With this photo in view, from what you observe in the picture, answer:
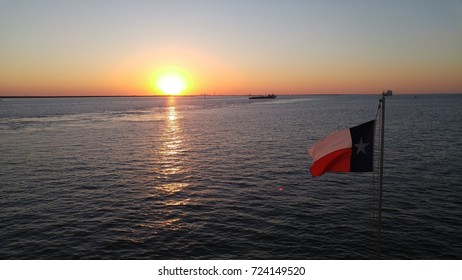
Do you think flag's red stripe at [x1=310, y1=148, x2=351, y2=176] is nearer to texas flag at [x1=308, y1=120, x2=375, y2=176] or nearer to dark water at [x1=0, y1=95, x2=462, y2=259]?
texas flag at [x1=308, y1=120, x2=375, y2=176]

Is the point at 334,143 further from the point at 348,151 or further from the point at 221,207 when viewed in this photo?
the point at 221,207

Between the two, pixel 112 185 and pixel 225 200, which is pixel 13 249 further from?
pixel 225 200

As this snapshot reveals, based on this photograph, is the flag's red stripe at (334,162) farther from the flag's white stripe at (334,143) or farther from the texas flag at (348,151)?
the flag's white stripe at (334,143)

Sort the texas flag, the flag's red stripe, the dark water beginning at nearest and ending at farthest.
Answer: the texas flag
the flag's red stripe
the dark water

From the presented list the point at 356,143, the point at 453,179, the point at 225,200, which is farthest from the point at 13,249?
the point at 453,179

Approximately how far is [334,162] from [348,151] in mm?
743

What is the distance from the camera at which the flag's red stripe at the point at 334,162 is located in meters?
13.6

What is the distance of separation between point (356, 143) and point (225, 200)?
52.0 ft

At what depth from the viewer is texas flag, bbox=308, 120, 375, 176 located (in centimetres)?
1313

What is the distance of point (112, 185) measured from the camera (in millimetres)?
31656

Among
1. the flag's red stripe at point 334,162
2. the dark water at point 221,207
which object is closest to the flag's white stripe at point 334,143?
the flag's red stripe at point 334,162

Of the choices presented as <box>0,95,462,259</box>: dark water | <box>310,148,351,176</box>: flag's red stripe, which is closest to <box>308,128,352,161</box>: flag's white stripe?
<box>310,148,351,176</box>: flag's red stripe

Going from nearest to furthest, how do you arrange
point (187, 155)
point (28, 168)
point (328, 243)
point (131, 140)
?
point (328, 243) < point (28, 168) < point (187, 155) < point (131, 140)

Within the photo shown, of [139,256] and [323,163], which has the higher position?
[323,163]
